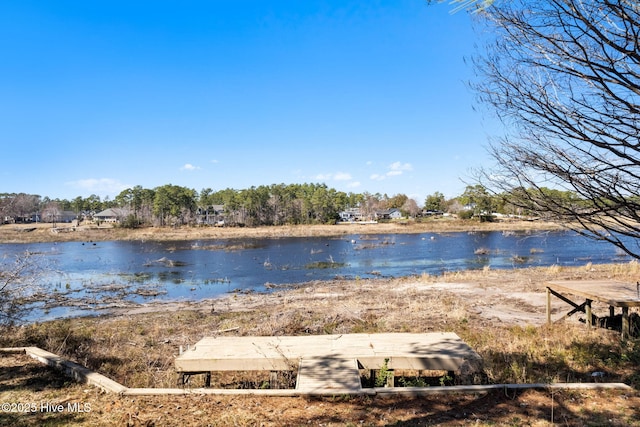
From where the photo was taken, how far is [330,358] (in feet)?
17.4

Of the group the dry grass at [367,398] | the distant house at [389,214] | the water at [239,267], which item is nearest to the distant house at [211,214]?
the distant house at [389,214]

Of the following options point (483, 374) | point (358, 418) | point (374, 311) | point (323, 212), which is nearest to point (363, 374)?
point (483, 374)

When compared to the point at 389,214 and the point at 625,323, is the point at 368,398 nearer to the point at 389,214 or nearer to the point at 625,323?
the point at 625,323

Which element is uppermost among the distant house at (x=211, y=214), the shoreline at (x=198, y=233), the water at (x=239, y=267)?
the distant house at (x=211, y=214)

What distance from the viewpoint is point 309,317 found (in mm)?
11672

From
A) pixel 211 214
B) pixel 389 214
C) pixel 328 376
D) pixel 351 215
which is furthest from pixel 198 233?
pixel 328 376

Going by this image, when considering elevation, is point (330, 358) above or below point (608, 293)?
below

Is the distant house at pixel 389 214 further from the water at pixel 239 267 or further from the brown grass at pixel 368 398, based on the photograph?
the brown grass at pixel 368 398

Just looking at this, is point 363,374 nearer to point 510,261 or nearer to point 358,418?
point 358,418

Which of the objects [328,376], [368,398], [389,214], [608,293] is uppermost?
[389,214]

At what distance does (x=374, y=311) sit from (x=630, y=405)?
843cm

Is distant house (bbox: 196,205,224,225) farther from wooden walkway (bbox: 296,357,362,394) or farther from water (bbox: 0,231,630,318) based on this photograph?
wooden walkway (bbox: 296,357,362,394)

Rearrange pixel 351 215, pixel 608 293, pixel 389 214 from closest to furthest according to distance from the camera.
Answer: pixel 608 293 → pixel 389 214 → pixel 351 215

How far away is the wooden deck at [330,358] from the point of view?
4848mm
